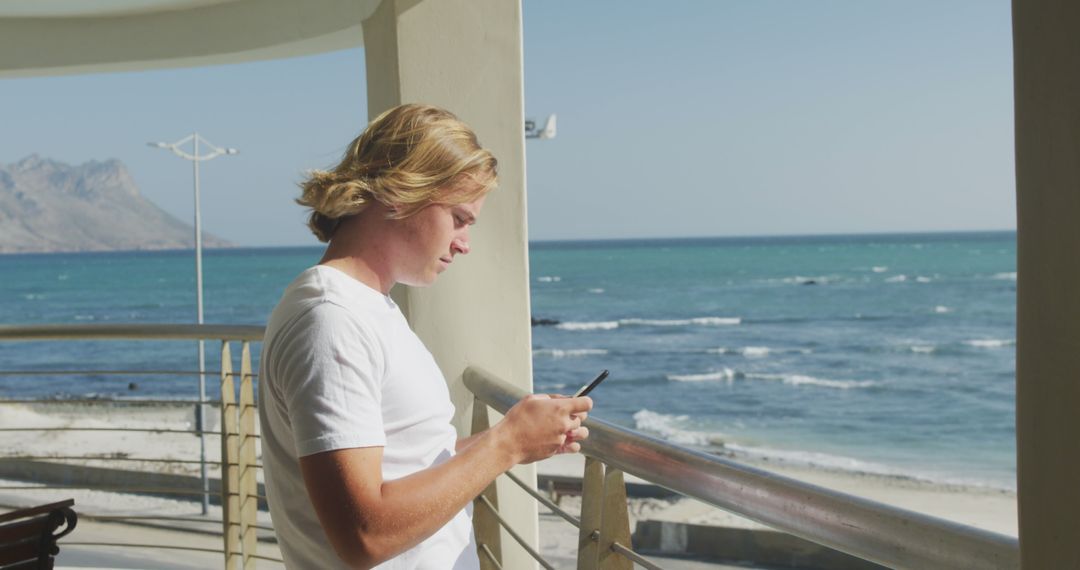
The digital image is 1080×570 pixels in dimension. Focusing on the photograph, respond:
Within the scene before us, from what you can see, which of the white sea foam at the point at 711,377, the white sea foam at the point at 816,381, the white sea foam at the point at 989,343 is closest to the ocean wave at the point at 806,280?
the white sea foam at the point at 989,343

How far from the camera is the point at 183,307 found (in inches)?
2009

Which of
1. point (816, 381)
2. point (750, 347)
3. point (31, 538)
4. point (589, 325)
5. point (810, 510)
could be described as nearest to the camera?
point (810, 510)

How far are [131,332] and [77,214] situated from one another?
114 m

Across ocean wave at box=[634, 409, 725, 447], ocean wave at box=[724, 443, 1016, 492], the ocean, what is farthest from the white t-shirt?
ocean wave at box=[634, 409, 725, 447]

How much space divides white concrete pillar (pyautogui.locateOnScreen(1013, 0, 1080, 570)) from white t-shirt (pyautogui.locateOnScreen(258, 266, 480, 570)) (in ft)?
2.10

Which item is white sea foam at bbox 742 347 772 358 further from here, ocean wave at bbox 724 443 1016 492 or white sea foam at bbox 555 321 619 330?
ocean wave at bbox 724 443 1016 492

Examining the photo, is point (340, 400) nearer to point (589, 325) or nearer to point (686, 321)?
point (589, 325)

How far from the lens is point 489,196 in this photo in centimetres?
266

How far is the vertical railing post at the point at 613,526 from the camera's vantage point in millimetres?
1398

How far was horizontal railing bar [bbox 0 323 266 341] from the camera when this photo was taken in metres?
3.09

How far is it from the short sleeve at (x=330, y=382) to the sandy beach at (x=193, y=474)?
23.8ft

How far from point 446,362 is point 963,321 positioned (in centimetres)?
→ 4064

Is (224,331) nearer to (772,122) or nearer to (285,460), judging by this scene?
(285,460)

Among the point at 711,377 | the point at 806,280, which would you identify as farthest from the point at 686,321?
the point at 806,280
